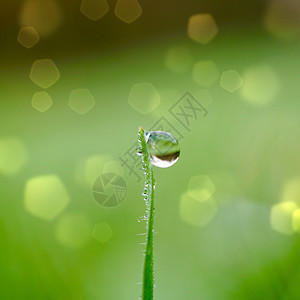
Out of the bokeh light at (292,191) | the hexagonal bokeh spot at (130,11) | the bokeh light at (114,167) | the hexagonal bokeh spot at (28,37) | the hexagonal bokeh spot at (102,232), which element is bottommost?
the hexagonal bokeh spot at (102,232)

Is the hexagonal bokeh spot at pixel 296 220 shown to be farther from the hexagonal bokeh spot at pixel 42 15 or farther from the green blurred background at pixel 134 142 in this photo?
the hexagonal bokeh spot at pixel 42 15

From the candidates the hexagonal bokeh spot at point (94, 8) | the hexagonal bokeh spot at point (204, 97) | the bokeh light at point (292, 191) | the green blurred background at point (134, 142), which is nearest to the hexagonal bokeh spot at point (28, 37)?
the green blurred background at point (134, 142)

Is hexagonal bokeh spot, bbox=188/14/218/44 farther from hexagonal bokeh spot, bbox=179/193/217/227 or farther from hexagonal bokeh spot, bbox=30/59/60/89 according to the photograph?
hexagonal bokeh spot, bbox=179/193/217/227

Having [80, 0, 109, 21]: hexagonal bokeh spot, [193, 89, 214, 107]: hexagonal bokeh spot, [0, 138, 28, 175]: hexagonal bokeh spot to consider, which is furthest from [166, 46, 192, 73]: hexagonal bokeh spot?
[0, 138, 28, 175]: hexagonal bokeh spot

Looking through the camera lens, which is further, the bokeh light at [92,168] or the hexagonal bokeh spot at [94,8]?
the hexagonal bokeh spot at [94,8]

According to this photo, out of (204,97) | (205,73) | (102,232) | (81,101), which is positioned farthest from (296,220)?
(81,101)

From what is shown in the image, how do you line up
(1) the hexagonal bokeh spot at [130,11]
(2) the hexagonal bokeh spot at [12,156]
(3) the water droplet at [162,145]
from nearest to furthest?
(3) the water droplet at [162,145]
(2) the hexagonal bokeh spot at [12,156]
(1) the hexagonal bokeh spot at [130,11]

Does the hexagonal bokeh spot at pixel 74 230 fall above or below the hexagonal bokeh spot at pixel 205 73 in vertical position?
below
